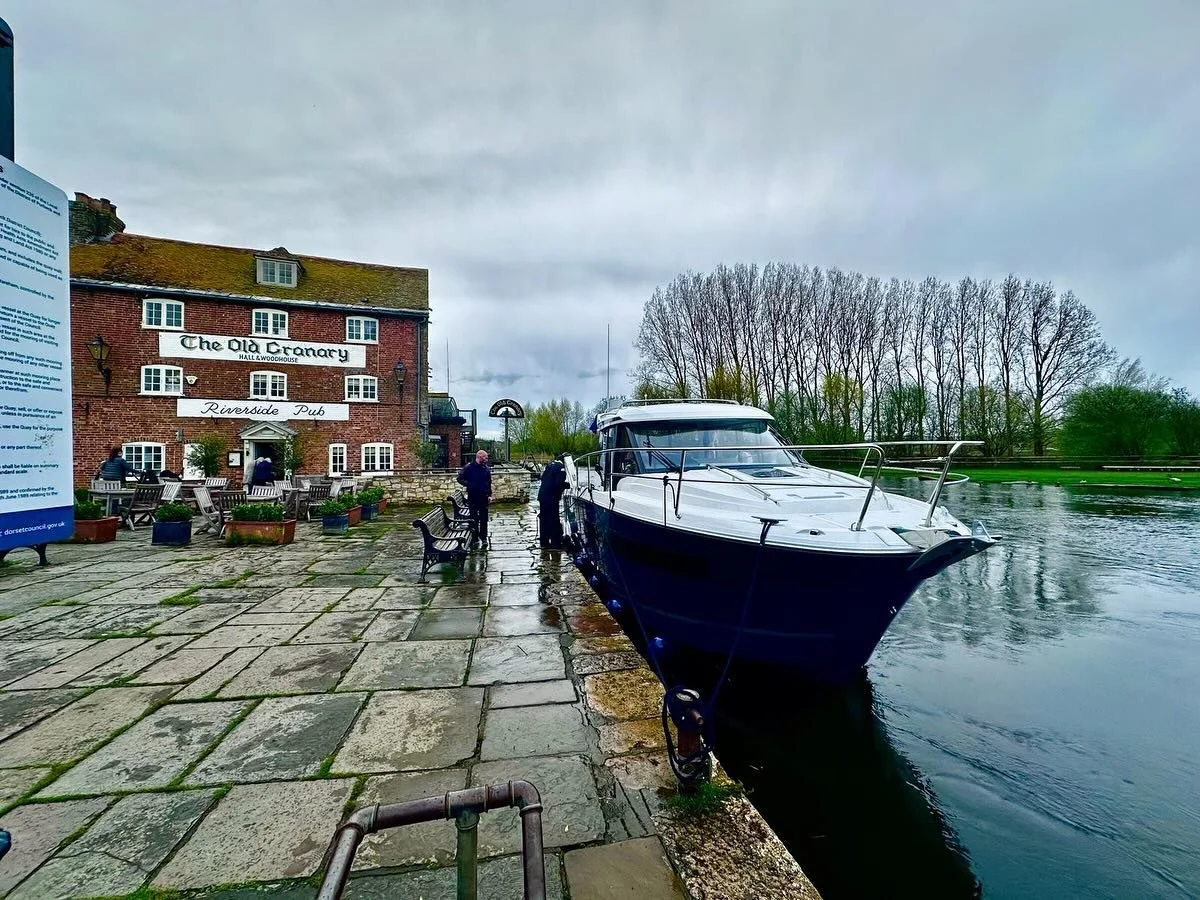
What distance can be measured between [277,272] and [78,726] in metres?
23.0

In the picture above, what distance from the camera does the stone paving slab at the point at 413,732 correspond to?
2.83 meters

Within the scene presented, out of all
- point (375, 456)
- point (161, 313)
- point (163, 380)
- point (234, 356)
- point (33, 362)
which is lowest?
point (375, 456)

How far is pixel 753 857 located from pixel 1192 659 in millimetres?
6437

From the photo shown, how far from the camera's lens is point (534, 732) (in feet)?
10.3

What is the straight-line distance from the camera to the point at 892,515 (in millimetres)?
4359

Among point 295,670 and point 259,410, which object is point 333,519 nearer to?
point 295,670

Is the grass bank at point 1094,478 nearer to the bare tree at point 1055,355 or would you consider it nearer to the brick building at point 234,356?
the bare tree at point 1055,355

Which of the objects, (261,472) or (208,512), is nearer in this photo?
(208,512)

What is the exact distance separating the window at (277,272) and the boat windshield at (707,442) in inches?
818

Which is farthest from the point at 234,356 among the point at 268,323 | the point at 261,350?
the point at 268,323

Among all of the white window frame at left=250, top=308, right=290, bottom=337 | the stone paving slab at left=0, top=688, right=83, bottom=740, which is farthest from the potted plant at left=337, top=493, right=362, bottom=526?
the white window frame at left=250, top=308, right=290, bottom=337

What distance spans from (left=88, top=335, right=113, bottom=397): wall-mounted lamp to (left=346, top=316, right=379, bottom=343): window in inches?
302

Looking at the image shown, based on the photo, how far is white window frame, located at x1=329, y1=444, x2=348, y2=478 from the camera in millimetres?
20778

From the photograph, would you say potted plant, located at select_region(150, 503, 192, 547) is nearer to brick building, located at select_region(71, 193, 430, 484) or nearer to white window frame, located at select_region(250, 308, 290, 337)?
brick building, located at select_region(71, 193, 430, 484)
